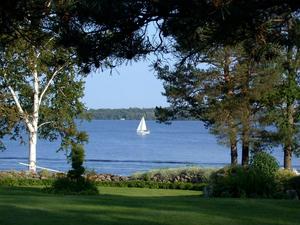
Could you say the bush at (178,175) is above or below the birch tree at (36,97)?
below

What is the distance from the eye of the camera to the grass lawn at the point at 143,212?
9.09m

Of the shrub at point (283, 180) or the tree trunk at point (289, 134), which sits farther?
the tree trunk at point (289, 134)

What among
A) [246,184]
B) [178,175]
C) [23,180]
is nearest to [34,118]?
[23,180]

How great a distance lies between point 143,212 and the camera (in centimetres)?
991

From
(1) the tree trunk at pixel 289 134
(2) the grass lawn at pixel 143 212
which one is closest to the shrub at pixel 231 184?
(2) the grass lawn at pixel 143 212

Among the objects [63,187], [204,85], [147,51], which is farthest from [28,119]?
[147,51]

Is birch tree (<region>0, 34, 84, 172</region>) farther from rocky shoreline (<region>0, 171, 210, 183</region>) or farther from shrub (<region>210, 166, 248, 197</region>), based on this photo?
shrub (<region>210, 166, 248, 197</region>)

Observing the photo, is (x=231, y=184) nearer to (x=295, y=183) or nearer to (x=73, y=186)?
(x=295, y=183)

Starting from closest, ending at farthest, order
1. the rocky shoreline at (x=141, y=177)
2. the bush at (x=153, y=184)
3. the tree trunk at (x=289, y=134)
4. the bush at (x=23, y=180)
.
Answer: the bush at (x=153, y=184) < the bush at (x=23, y=180) < the rocky shoreline at (x=141, y=177) < the tree trunk at (x=289, y=134)

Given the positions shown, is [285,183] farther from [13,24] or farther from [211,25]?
[13,24]

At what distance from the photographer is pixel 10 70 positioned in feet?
105

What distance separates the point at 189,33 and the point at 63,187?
32.2ft

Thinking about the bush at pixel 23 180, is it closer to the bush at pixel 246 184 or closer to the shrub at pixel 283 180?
the bush at pixel 246 184

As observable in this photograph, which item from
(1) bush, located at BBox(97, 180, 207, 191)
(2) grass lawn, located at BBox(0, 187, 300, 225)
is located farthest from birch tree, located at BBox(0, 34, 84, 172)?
(2) grass lawn, located at BBox(0, 187, 300, 225)
